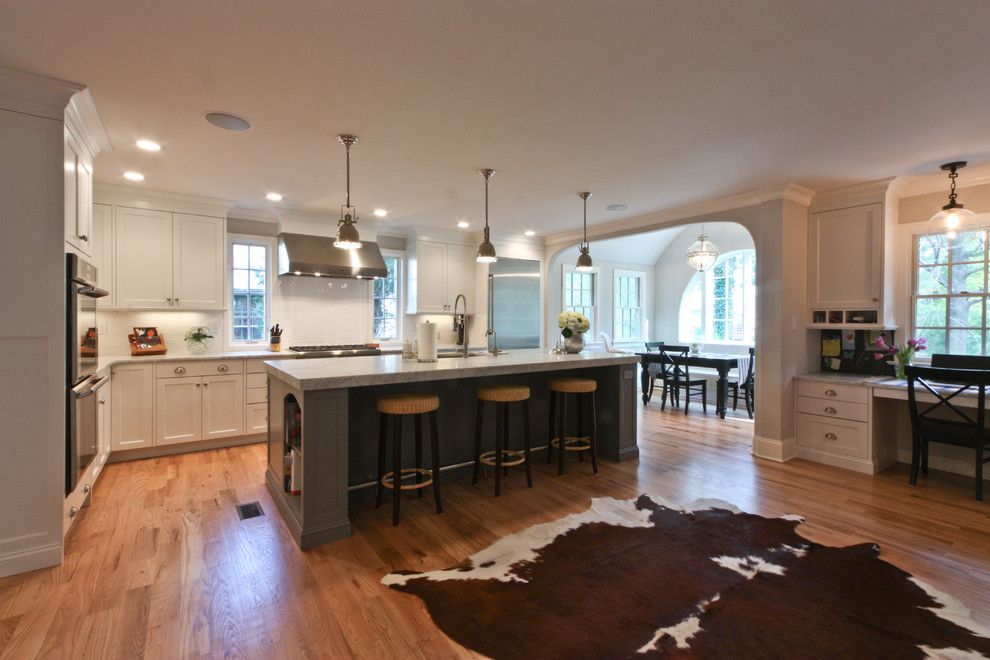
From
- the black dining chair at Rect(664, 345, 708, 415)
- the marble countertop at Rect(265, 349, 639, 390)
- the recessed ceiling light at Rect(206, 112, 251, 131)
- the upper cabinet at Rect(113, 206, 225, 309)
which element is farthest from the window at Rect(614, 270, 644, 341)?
the recessed ceiling light at Rect(206, 112, 251, 131)

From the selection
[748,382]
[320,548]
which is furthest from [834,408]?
[320,548]

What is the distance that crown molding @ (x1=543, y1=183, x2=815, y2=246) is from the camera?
14.0 ft

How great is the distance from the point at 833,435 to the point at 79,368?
18.1 ft

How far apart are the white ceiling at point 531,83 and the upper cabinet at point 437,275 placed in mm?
2207

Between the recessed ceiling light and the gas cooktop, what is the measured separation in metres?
2.53

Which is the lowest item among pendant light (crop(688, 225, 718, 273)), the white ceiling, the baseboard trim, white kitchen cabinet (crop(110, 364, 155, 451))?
the baseboard trim

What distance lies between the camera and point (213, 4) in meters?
1.81

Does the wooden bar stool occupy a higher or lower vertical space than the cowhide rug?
higher

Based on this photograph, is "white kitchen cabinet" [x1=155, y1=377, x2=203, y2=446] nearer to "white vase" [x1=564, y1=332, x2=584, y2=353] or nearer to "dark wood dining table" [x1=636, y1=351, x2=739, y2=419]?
"white vase" [x1=564, y1=332, x2=584, y2=353]

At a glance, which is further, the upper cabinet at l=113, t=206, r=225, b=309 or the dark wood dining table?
the dark wood dining table

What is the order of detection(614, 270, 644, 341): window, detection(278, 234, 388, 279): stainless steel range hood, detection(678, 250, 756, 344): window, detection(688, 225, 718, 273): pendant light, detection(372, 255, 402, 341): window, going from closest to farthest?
detection(278, 234, 388, 279): stainless steel range hood < detection(372, 255, 402, 341): window < detection(688, 225, 718, 273): pendant light < detection(678, 250, 756, 344): window < detection(614, 270, 644, 341): window

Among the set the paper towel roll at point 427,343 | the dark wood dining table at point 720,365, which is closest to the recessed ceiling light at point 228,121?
the paper towel roll at point 427,343

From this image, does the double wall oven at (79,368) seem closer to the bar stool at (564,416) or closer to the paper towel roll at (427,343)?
the paper towel roll at (427,343)

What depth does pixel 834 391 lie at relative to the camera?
420 centimetres
